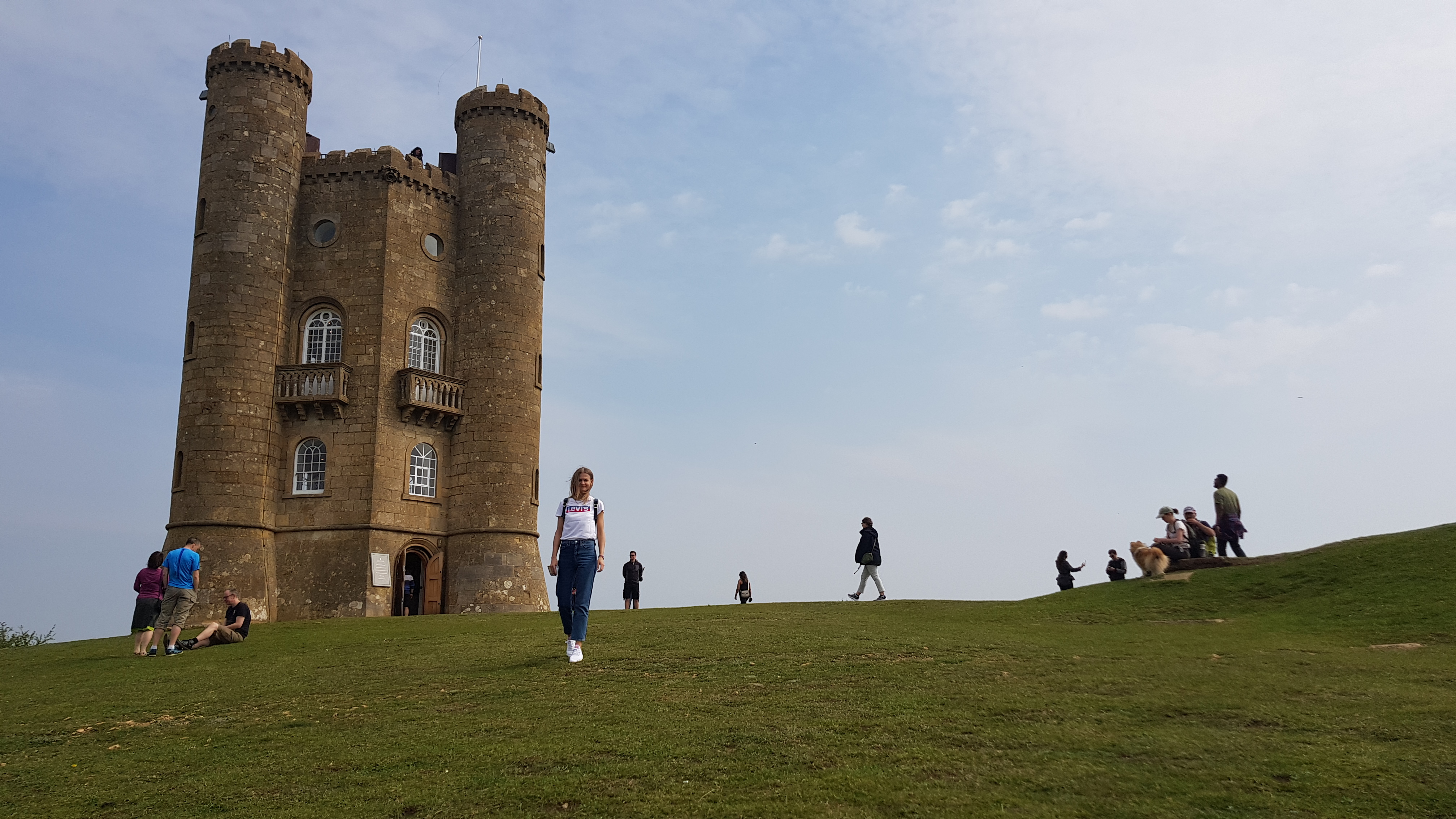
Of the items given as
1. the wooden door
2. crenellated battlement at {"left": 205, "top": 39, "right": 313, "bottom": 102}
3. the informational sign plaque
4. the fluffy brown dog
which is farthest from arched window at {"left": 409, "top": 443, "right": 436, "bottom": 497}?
the fluffy brown dog

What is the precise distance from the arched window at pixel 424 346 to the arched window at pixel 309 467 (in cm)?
404

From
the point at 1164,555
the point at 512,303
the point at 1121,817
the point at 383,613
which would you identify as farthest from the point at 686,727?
the point at 512,303

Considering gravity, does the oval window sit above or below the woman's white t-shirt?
above

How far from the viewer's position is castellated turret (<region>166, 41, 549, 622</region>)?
1230 inches

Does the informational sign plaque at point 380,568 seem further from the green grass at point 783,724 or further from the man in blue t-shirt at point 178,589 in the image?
the green grass at point 783,724

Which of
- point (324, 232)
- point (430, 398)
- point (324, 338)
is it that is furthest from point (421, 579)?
point (324, 232)

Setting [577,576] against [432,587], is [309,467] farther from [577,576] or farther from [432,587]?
[577,576]

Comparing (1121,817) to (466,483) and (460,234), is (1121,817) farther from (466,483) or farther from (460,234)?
(460,234)

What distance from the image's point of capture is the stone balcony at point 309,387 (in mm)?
32250

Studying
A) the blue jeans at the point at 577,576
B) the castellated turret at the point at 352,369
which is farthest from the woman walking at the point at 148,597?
the castellated turret at the point at 352,369

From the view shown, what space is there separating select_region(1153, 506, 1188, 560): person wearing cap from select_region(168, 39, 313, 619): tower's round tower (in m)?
25.2

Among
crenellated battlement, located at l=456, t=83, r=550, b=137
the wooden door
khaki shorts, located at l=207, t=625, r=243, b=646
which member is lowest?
khaki shorts, located at l=207, t=625, r=243, b=646

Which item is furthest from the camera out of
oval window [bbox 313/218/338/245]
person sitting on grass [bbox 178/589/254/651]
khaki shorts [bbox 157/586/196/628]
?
oval window [bbox 313/218/338/245]

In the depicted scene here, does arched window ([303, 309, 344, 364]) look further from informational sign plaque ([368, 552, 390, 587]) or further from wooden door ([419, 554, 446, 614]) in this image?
wooden door ([419, 554, 446, 614])
